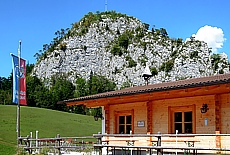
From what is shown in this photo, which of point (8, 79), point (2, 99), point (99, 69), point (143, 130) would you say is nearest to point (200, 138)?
point (143, 130)

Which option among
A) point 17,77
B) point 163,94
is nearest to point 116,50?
point 17,77

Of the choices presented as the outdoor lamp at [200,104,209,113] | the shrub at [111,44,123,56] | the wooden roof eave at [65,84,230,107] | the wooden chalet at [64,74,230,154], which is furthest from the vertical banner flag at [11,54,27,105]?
the shrub at [111,44,123,56]

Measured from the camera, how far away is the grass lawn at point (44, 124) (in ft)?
132

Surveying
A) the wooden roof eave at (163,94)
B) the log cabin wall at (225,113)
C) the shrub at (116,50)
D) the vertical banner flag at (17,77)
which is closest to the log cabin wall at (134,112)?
the wooden roof eave at (163,94)

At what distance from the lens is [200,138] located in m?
13.9

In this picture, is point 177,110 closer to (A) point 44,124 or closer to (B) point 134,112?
(B) point 134,112

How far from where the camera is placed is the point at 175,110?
14.9 m

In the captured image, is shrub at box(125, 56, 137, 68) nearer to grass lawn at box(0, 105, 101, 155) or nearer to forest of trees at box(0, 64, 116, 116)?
forest of trees at box(0, 64, 116, 116)

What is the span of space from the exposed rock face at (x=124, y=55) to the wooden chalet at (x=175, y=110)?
71.2 metres

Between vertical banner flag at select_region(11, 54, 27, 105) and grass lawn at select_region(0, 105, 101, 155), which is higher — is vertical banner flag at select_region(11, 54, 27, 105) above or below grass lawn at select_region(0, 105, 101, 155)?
above

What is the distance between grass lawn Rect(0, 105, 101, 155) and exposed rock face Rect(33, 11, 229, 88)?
3793cm

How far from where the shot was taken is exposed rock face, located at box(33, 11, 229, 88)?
90.2 metres

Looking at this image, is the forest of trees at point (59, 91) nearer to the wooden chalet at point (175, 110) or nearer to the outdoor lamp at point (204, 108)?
the wooden chalet at point (175, 110)

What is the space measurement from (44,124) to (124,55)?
56.3m
